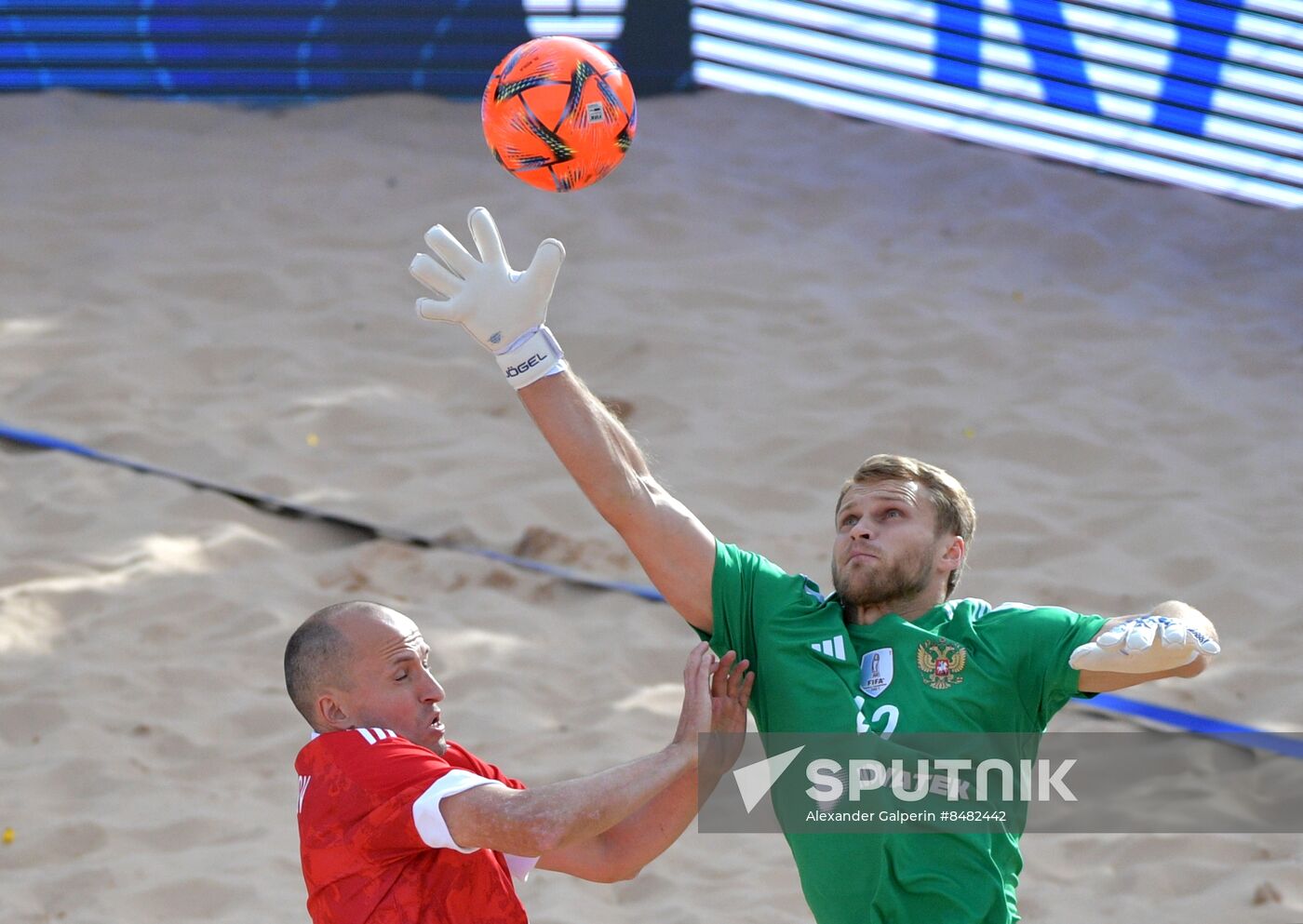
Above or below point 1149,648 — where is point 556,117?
above

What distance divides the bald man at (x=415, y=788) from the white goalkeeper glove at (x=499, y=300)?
1.76 ft

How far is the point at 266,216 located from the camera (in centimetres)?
762

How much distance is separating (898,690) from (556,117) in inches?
59.1

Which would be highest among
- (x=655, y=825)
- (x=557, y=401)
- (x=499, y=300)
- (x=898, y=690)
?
(x=499, y=300)

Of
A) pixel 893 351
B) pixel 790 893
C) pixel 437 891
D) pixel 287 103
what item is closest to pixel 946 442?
pixel 893 351

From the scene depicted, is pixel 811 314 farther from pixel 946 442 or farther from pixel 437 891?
pixel 437 891

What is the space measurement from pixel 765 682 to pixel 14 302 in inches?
198

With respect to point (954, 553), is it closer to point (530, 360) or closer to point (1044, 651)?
point (1044, 651)

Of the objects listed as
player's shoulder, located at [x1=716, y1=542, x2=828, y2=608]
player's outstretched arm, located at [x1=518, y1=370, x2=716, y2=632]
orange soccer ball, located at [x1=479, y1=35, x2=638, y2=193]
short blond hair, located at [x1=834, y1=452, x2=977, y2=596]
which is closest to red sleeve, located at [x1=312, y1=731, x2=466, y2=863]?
player's outstretched arm, located at [x1=518, y1=370, x2=716, y2=632]

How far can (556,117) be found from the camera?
139 inches

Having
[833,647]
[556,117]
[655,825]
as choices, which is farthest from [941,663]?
[556,117]

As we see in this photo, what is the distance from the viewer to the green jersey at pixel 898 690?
8.92 feet

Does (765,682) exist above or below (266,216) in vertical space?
above

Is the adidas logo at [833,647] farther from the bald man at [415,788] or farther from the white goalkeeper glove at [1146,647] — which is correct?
the white goalkeeper glove at [1146,647]
